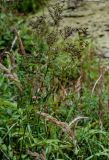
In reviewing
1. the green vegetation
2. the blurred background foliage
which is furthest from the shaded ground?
the green vegetation

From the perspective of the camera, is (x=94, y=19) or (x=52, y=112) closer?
(x=52, y=112)

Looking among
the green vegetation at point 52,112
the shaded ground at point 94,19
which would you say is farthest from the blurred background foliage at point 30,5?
the green vegetation at point 52,112

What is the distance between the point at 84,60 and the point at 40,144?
2.00 m

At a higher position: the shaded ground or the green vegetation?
the green vegetation

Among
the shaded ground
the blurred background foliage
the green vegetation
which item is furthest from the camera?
the blurred background foliage

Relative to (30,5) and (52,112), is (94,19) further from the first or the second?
(52,112)

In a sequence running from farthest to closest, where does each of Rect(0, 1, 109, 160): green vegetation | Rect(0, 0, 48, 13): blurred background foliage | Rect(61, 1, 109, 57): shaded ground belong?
Rect(0, 0, 48, 13): blurred background foliage, Rect(61, 1, 109, 57): shaded ground, Rect(0, 1, 109, 160): green vegetation

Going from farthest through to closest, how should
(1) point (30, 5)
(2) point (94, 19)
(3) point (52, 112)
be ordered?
(1) point (30, 5)
(2) point (94, 19)
(3) point (52, 112)

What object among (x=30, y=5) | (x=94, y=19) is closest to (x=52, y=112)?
(x=94, y=19)

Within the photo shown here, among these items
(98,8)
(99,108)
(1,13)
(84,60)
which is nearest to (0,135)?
(99,108)

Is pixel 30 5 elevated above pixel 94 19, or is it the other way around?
pixel 30 5

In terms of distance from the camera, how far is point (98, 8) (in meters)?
6.98

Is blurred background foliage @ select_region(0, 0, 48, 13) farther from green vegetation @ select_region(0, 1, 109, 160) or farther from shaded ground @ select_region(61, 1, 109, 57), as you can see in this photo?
green vegetation @ select_region(0, 1, 109, 160)

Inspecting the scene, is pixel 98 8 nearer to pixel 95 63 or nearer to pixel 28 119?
pixel 95 63
